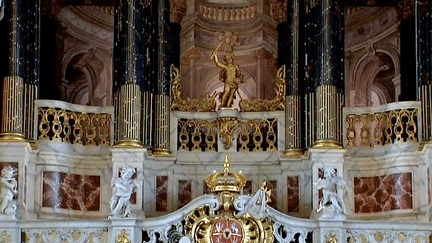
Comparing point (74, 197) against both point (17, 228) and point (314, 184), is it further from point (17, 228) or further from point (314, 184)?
point (314, 184)

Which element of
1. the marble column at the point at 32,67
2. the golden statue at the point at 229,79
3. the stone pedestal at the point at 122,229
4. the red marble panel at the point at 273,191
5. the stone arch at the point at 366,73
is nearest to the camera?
the stone pedestal at the point at 122,229

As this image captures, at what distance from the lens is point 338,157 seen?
30953 millimetres

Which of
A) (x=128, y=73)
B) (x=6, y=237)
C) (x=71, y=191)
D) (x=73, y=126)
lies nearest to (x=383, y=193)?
(x=128, y=73)

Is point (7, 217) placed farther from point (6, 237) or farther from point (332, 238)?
point (332, 238)

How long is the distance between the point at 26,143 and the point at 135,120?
2830 mm

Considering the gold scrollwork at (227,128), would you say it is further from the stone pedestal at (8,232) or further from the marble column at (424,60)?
the stone pedestal at (8,232)

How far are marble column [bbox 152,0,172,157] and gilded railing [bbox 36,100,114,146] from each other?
1238 mm

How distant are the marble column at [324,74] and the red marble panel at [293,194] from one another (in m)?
1.08

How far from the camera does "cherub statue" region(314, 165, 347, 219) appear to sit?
29.9 meters

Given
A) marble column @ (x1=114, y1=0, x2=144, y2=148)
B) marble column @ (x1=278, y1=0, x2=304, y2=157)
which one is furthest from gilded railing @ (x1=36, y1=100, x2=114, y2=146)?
marble column @ (x1=278, y1=0, x2=304, y2=157)

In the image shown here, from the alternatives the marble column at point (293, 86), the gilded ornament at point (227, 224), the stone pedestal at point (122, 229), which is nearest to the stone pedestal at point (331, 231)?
the gilded ornament at point (227, 224)

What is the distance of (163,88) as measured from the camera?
1275 inches

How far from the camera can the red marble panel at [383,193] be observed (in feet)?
103

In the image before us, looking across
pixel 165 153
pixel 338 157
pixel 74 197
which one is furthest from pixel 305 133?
pixel 74 197
